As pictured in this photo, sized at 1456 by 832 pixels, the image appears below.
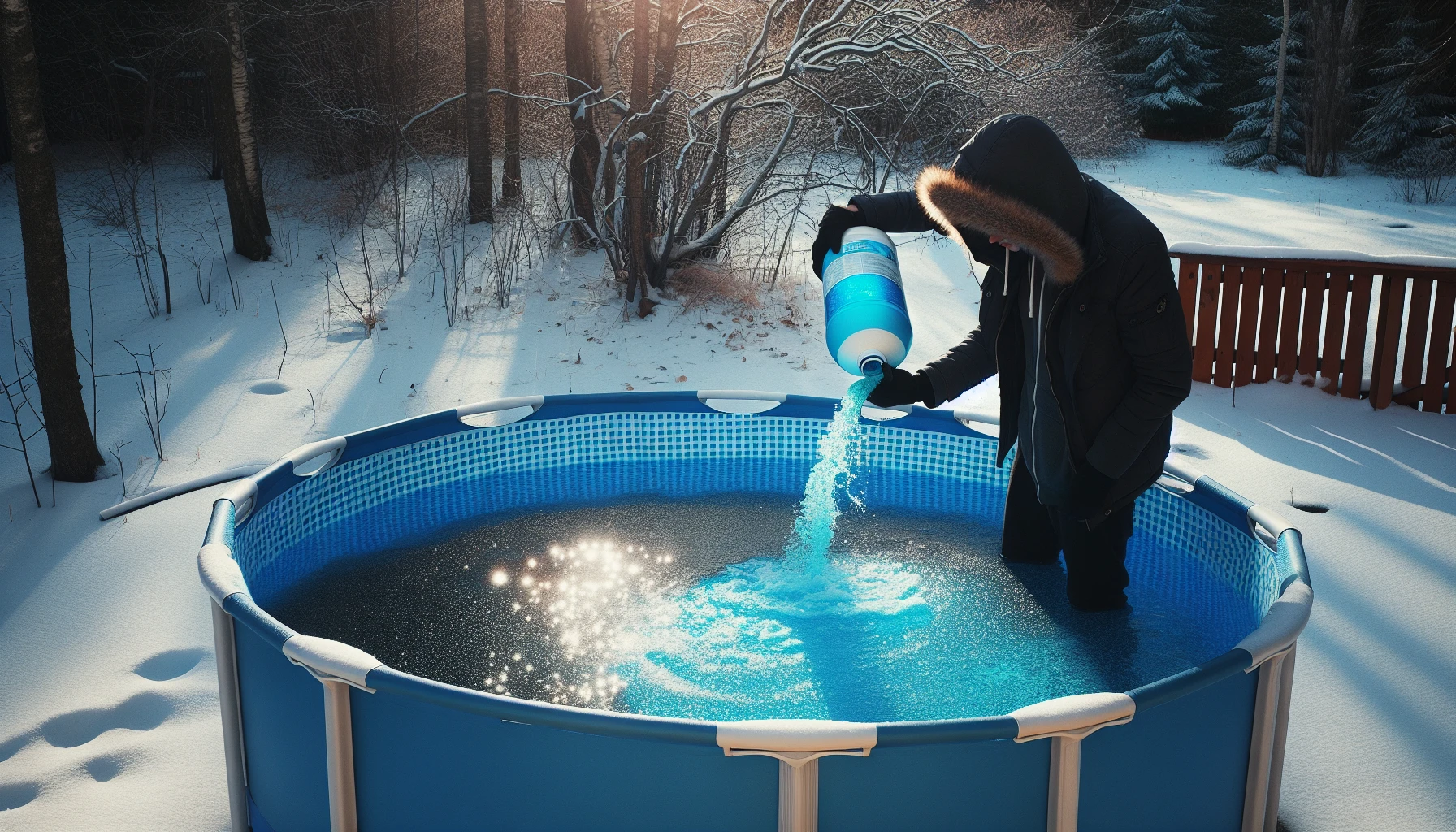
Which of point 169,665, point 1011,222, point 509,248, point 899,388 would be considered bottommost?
point 169,665

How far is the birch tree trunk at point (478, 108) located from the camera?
9656mm

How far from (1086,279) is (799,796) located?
5.07 feet

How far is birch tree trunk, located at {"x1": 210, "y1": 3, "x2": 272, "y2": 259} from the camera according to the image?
8.55 meters

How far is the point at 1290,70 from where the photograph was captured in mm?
18672

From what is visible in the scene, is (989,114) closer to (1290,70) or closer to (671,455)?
(671,455)

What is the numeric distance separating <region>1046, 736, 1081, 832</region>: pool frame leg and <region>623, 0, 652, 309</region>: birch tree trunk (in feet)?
19.1

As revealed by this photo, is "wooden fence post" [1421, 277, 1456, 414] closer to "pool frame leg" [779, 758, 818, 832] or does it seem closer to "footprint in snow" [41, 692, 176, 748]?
"pool frame leg" [779, 758, 818, 832]

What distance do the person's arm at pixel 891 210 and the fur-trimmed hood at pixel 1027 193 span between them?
91cm

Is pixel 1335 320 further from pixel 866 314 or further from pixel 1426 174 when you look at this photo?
pixel 1426 174

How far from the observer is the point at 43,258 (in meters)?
4.74

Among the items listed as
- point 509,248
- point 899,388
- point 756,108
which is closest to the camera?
point 899,388

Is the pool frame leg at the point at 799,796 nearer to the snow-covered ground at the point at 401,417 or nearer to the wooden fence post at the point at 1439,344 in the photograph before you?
the snow-covered ground at the point at 401,417

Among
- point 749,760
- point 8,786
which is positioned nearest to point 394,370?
point 8,786

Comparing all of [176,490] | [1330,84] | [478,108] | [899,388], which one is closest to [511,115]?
[478,108]
